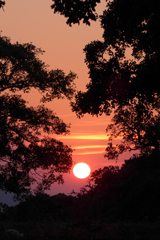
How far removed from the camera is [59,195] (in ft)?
191

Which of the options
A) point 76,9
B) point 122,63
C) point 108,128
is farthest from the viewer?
point 108,128

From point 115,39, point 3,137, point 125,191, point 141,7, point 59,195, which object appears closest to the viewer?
point 141,7

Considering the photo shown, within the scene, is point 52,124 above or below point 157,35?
above

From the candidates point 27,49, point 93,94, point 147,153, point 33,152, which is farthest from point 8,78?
point 93,94

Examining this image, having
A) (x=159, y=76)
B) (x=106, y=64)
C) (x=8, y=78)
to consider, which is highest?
(x=8, y=78)

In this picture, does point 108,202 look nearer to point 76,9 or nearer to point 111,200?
point 111,200

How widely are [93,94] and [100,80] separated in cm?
Answer: 74

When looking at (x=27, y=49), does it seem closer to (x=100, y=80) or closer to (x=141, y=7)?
(x=100, y=80)

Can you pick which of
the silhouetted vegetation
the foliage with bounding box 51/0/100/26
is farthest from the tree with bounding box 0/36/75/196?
the foliage with bounding box 51/0/100/26

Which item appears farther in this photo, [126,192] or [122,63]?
[126,192]

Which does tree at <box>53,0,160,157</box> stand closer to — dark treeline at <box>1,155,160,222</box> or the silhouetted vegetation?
the silhouetted vegetation

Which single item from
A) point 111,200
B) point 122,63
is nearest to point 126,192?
point 111,200

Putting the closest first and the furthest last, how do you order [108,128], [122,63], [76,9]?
[76,9] < [122,63] < [108,128]

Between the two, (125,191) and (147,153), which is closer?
(147,153)
